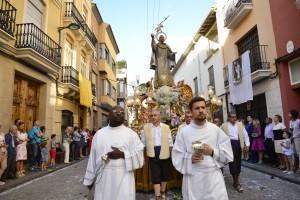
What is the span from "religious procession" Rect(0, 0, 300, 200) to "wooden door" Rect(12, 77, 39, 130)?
0.05 metres

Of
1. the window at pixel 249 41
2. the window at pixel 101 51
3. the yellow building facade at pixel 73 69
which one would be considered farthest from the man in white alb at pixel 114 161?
the window at pixel 101 51

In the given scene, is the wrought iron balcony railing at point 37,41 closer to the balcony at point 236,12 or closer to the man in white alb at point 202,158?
the man in white alb at point 202,158

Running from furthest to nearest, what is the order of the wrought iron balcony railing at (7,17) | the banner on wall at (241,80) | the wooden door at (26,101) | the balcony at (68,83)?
the balcony at (68,83), the banner on wall at (241,80), the wooden door at (26,101), the wrought iron balcony railing at (7,17)

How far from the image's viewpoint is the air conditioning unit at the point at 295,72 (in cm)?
1049

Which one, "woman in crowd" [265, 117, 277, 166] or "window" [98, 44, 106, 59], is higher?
"window" [98, 44, 106, 59]

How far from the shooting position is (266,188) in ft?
22.0

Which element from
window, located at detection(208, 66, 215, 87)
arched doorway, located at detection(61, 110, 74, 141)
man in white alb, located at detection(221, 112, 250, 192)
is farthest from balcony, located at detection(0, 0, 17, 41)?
window, located at detection(208, 66, 215, 87)

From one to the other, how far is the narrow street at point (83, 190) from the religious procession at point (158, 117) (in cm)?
3

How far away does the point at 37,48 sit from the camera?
37.9 ft

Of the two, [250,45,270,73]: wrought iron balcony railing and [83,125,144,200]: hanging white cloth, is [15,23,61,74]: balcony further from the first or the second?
[250,45,270,73]: wrought iron balcony railing

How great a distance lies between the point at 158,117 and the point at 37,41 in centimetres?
838

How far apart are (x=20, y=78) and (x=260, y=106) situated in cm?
1136

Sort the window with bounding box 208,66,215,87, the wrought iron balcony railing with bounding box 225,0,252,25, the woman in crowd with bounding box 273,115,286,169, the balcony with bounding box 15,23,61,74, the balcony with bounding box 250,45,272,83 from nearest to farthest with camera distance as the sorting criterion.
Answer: the woman in crowd with bounding box 273,115,286,169
the balcony with bounding box 15,23,61,74
the balcony with bounding box 250,45,272,83
the wrought iron balcony railing with bounding box 225,0,252,25
the window with bounding box 208,66,215,87

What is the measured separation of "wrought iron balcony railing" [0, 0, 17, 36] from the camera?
9.00 metres
